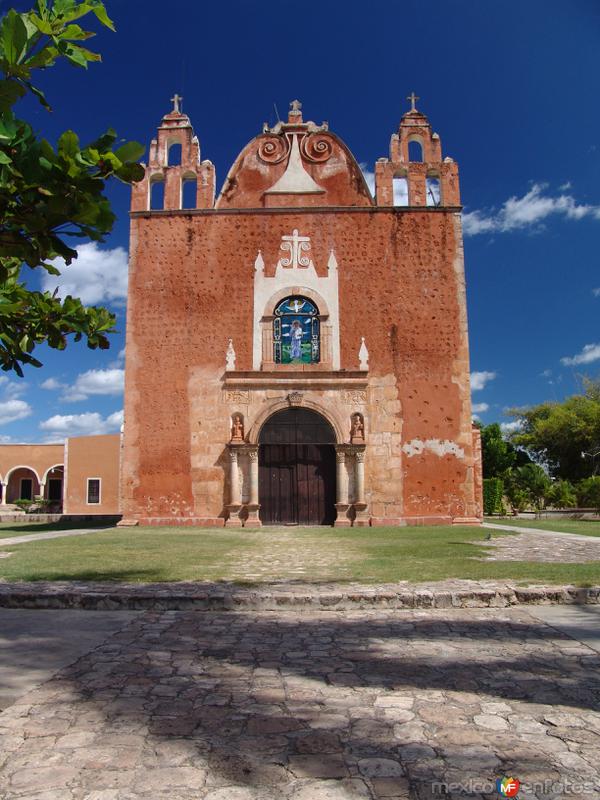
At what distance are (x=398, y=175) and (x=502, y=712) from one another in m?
18.8

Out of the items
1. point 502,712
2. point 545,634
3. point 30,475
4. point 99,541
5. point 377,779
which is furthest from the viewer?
point 30,475

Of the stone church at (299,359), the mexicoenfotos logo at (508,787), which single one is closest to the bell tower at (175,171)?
the stone church at (299,359)

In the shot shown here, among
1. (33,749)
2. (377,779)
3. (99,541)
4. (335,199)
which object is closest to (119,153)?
(33,749)

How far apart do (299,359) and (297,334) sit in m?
0.73

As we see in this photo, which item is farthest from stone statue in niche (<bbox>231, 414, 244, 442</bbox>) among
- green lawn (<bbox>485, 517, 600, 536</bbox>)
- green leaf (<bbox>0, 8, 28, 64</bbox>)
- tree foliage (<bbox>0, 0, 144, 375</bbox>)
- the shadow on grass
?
green leaf (<bbox>0, 8, 28, 64</bbox>)

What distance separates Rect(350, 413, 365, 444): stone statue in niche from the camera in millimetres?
18141

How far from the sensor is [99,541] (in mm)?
12789

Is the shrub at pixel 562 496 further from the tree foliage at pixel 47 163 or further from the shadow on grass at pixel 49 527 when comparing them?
the tree foliage at pixel 47 163

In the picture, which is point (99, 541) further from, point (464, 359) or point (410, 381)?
point (464, 359)

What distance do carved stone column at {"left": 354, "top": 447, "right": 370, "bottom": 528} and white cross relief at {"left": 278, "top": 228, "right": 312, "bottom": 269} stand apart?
564 centimetres

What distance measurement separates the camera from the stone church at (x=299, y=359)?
18125mm

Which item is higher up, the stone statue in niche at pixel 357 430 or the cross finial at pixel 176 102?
the cross finial at pixel 176 102

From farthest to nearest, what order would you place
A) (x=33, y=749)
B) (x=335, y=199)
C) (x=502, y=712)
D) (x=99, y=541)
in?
(x=335, y=199) → (x=99, y=541) → (x=502, y=712) → (x=33, y=749)

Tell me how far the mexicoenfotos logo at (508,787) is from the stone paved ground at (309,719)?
0.03 metres
